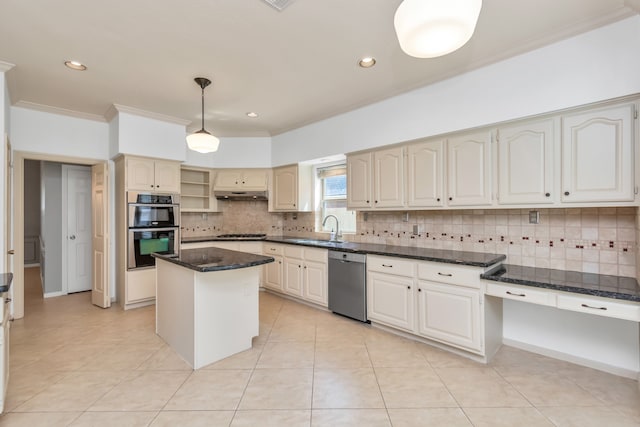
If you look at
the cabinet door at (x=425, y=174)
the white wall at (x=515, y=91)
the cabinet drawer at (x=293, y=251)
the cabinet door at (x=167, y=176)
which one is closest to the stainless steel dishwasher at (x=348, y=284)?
the cabinet drawer at (x=293, y=251)

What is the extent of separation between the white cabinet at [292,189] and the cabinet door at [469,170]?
2368mm

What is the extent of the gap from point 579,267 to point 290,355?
2.58 metres

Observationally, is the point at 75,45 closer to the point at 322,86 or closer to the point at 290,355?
the point at 322,86

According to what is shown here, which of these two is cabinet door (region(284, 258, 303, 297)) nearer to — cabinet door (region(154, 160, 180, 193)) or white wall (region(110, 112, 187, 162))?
cabinet door (region(154, 160, 180, 193))

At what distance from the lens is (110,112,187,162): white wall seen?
12.7 feet

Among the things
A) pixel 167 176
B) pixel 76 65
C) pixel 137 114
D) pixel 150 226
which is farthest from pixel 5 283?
pixel 137 114

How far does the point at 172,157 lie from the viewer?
4.30 m

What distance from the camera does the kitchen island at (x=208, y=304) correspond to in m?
2.46

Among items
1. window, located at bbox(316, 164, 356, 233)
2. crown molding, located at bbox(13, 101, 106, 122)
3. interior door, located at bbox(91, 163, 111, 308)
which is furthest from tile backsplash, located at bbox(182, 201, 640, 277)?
crown molding, located at bbox(13, 101, 106, 122)

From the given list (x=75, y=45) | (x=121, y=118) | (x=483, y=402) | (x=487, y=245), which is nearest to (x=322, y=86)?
(x=75, y=45)

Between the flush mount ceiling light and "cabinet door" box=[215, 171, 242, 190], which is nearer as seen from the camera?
the flush mount ceiling light

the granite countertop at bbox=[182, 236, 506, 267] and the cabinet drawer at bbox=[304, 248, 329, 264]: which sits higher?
the granite countertop at bbox=[182, 236, 506, 267]

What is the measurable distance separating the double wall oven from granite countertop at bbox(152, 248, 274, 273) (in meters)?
1.38

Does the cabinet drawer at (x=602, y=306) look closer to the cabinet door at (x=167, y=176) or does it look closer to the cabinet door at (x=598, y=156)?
the cabinet door at (x=598, y=156)
